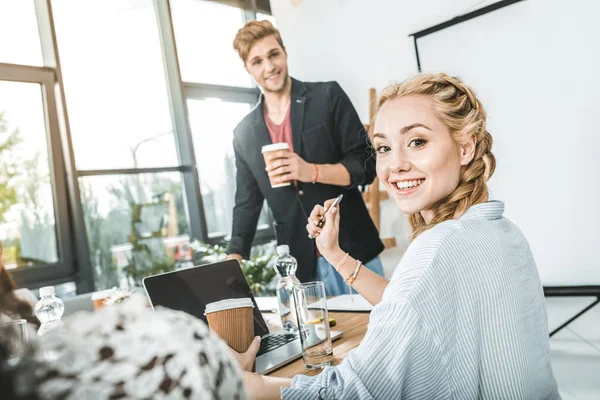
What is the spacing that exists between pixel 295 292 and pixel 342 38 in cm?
267

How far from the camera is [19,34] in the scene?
12.3ft

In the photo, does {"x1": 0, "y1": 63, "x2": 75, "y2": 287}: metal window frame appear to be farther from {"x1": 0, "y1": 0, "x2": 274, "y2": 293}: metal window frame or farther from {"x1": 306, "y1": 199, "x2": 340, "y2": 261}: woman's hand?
{"x1": 306, "y1": 199, "x2": 340, "y2": 261}: woman's hand

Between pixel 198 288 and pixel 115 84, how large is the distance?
10.2 ft

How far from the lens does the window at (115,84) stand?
3928 mm

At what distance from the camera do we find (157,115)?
174 inches

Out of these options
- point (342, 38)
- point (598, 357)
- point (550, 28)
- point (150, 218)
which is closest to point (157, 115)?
point (150, 218)

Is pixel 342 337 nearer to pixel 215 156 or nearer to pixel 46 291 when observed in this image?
pixel 46 291

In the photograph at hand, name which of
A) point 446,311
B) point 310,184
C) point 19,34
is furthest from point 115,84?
point 446,311

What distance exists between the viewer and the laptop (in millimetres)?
1310

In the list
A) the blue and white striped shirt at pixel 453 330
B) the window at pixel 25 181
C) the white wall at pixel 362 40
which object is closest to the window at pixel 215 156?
the white wall at pixel 362 40

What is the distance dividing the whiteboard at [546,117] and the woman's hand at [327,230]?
1.55m

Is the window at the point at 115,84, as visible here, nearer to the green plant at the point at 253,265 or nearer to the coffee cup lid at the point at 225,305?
the green plant at the point at 253,265

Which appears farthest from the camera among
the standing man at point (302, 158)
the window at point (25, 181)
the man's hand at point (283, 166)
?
the window at point (25, 181)

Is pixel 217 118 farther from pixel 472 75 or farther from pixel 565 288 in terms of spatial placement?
pixel 565 288
